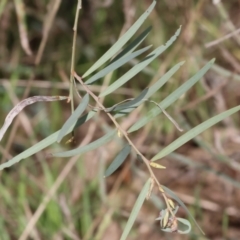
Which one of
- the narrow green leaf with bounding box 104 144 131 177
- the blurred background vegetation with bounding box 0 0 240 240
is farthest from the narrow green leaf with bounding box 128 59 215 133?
the blurred background vegetation with bounding box 0 0 240 240

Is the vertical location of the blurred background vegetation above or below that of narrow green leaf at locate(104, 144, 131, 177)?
below

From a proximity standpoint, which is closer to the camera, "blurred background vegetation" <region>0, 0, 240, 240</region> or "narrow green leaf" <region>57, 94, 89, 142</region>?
"narrow green leaf" <region>57, 94, 89, 142</region>

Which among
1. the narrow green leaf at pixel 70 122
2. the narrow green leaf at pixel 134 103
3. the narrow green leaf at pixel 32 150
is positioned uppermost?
the narrow green leaf at pixel 70 122

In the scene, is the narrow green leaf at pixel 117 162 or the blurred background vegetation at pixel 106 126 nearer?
the narrow green leaf at pixel 117 162

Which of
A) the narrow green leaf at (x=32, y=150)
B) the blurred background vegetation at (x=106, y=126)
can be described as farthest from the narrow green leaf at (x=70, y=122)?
the blurred background vegetation at (x=106, y=126)

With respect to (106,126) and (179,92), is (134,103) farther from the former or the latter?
(106,126)

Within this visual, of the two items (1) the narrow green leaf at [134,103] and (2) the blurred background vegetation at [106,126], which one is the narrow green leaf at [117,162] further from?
(2) the blurred background vegetation at [106,126]

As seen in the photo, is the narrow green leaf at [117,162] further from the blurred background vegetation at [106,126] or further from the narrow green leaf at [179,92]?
the blurred background vegetation at [106,126]

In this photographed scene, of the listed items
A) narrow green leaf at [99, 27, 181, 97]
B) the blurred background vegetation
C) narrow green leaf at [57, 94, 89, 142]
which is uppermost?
narrow green leaf at [99, 27, 181, 97]

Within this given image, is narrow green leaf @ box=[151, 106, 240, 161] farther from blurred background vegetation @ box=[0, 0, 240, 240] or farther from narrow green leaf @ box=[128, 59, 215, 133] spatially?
blurred background vegetation @ box=[0, 0, 240, 240]

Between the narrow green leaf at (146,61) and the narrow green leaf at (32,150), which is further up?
the narrow green leaf at (146,61)
